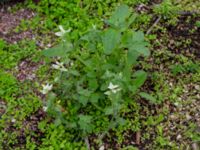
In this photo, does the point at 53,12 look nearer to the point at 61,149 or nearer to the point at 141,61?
the point at 141,61

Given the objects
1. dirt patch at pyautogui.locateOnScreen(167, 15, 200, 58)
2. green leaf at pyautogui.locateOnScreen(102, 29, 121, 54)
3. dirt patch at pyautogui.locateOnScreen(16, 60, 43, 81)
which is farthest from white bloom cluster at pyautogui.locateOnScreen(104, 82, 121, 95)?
dirt patch at pyautogui.locateOnScreen(167, 15, 200, 58)

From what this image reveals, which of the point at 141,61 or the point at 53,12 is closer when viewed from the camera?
the point at 141,61

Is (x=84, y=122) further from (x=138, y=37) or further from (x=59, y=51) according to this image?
(x=138, y=37)

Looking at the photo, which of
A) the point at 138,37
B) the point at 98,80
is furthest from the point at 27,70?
the point at 138,37

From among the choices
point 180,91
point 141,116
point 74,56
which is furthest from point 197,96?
point 74,56

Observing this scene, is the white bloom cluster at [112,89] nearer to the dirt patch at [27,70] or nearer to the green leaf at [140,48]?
the green leaf at [140,48]

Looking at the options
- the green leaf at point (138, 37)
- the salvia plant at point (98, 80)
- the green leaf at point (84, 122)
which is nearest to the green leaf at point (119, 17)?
the salvia plant at point (98, 80)

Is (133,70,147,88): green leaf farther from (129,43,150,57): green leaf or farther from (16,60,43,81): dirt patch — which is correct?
(16,60,43,81): dirt patch
